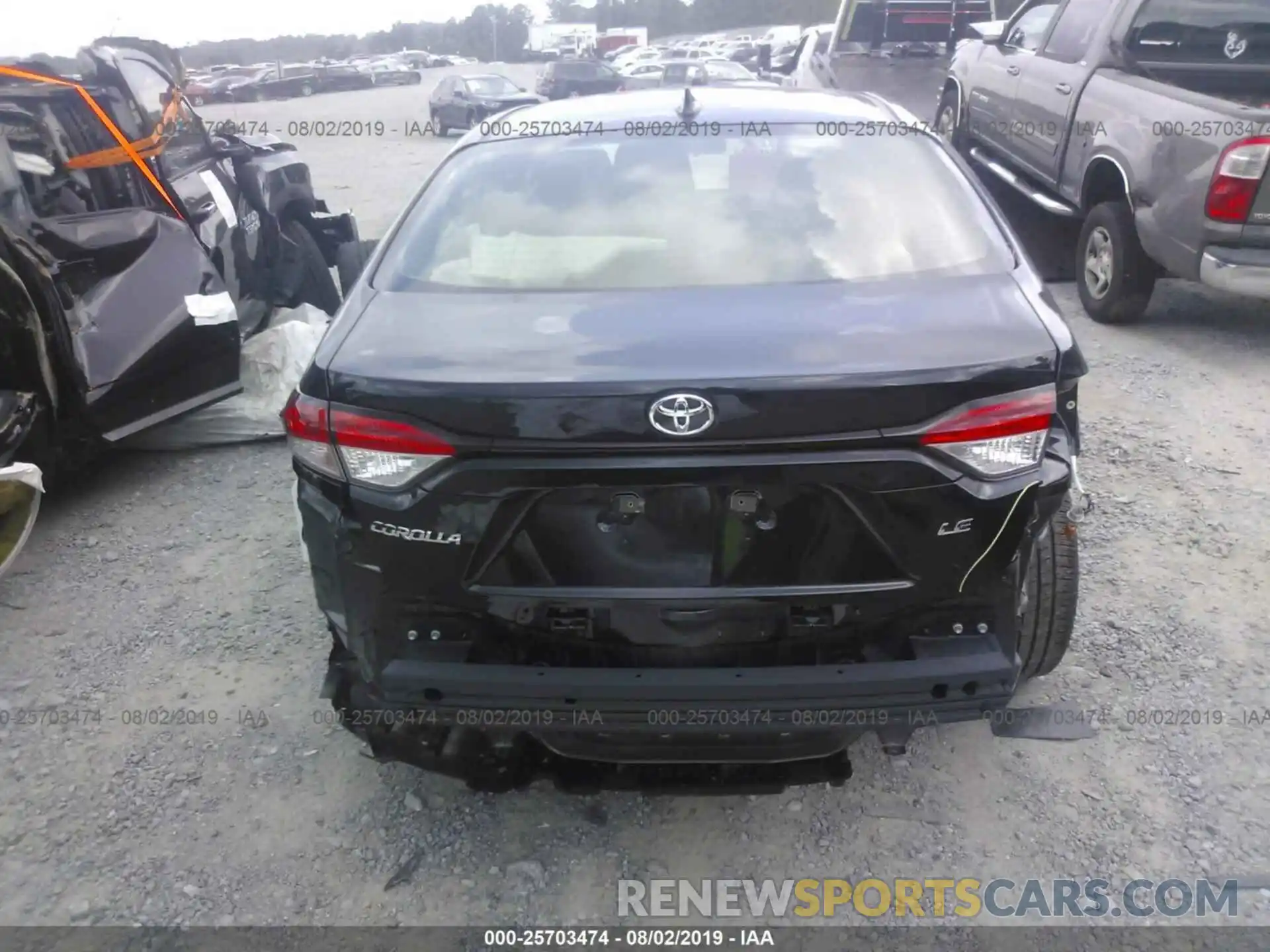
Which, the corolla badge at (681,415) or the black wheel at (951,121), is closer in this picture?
the corolla badge at (681,415)

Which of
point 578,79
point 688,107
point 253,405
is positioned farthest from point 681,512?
point 578,79

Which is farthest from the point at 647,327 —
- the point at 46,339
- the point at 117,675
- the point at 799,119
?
the point at 46,339

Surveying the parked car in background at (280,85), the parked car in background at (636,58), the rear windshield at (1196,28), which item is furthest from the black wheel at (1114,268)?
the parked car in background at (280,85)

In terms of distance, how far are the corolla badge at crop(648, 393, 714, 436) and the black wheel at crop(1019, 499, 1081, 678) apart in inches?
45.2

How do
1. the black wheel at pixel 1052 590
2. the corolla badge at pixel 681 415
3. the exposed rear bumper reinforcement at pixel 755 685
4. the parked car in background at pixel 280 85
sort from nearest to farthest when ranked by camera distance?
the corolla badge at pixel 681 415
the exposed rear bumper reinforcement at pixel 755 685
the black wheel at pixel 1052 590
the parked car in background at pixel 280 85

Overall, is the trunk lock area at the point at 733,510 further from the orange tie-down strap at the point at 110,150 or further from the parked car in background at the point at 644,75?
the parked car in background at the point at 644,75

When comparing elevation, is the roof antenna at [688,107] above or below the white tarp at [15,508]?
above

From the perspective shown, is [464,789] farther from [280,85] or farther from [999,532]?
[280,85]

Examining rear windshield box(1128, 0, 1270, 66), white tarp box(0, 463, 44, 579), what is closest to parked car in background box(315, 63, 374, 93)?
rear windshield box(1128, 0, 1270, 66)

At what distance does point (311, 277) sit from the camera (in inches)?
248

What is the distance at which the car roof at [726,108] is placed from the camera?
3070mm

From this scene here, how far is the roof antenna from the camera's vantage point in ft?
10.2

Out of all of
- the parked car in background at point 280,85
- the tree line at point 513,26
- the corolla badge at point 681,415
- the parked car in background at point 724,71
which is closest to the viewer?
the corolla badge at point 681,415

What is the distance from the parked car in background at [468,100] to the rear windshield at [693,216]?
1783 cm
